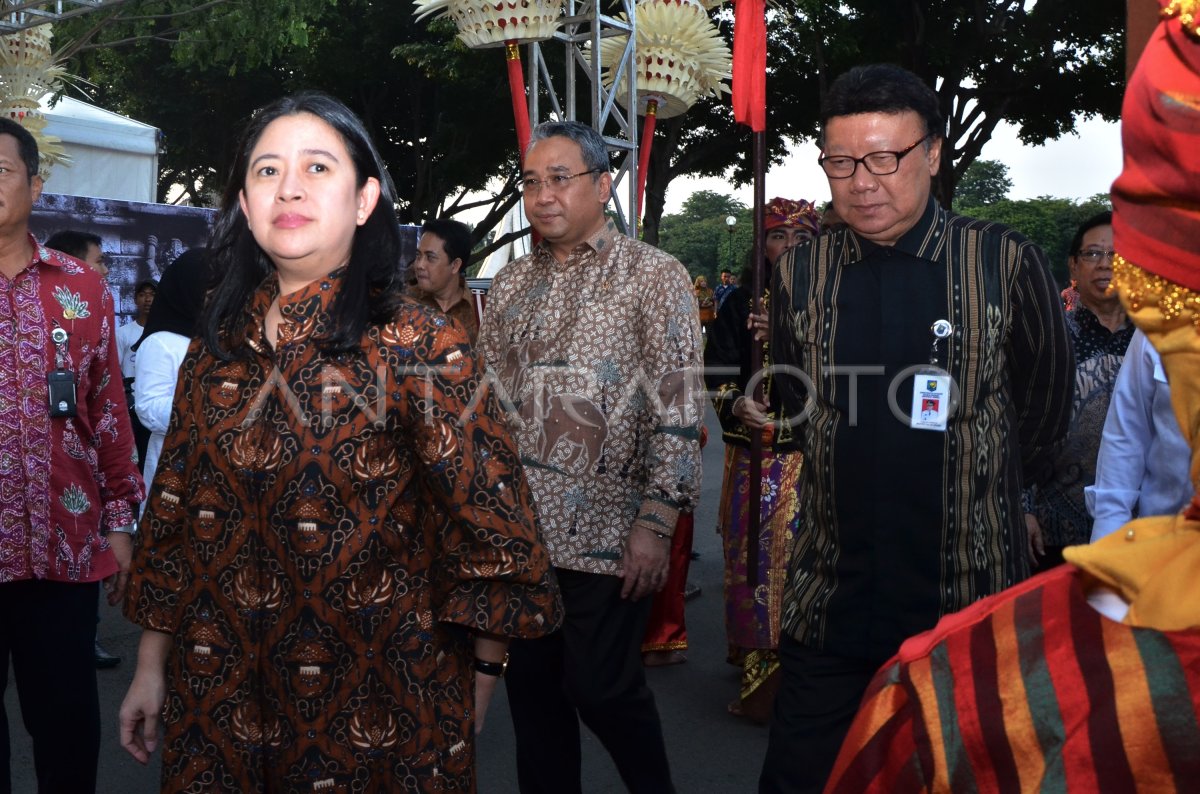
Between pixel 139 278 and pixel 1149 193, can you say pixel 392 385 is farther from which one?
pixel 139 278

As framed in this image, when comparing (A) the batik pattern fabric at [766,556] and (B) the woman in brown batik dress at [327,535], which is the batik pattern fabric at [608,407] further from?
(A) the batik pattern fabric at [766,556]

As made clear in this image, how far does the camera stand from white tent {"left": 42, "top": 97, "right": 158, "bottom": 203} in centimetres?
1095

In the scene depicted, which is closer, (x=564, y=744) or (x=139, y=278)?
(x=564, y=744)

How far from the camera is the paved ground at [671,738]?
4.20 metres

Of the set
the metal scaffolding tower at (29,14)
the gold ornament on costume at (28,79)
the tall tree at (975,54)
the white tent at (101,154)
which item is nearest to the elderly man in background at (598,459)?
the gold ornament on costume at (28,79)

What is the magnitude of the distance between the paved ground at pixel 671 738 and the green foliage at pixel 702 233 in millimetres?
59826

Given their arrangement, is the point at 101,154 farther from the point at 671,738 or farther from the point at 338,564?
the point at 338,564

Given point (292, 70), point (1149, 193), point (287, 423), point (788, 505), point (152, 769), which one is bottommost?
point (152, 769)

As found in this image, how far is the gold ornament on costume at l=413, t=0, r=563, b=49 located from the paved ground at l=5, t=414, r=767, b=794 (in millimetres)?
3673

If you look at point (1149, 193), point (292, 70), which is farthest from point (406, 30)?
point (1149, 193)

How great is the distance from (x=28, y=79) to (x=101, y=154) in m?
4.31

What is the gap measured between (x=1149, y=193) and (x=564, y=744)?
9.42ft

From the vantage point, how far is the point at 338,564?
2.04 m

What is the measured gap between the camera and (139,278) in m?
9.61
